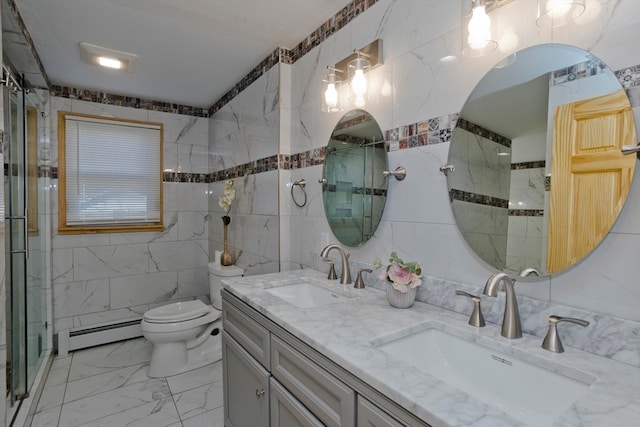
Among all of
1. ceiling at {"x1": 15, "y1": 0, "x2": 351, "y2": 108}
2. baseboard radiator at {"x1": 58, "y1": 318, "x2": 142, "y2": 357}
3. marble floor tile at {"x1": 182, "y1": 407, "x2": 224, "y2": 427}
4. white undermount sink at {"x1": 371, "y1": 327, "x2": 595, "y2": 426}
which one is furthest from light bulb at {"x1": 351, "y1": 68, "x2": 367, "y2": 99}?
baseboard radiator at {"x1": 58, "y1": 318, "x2": 142, "y2": 357}

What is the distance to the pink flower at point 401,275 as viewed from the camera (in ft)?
4.03

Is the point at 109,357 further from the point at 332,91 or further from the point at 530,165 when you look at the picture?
the point at 530,165

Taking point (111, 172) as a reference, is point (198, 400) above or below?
below

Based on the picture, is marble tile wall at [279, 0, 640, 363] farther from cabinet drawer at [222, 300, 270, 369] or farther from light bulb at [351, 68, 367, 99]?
cabinet drawer at [222, 300, 270, 369]

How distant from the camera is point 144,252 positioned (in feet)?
10.6

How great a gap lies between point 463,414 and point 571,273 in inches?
22.8

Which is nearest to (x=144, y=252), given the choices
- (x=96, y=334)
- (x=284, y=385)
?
(x=96, y=334)

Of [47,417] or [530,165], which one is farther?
[47,417]

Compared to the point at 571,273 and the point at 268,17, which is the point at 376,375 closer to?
the point at 571,273

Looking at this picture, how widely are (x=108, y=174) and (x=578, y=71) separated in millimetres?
3477

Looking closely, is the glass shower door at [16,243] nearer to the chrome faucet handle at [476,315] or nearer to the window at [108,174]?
the window at [108,174]

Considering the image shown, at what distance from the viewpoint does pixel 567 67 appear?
941mm

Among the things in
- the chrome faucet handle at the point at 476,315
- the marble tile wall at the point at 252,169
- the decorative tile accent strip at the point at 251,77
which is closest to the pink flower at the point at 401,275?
the chrome faucet handle at the point at 476,315

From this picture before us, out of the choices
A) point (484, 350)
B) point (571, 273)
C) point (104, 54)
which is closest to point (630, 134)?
point (571, 273)
